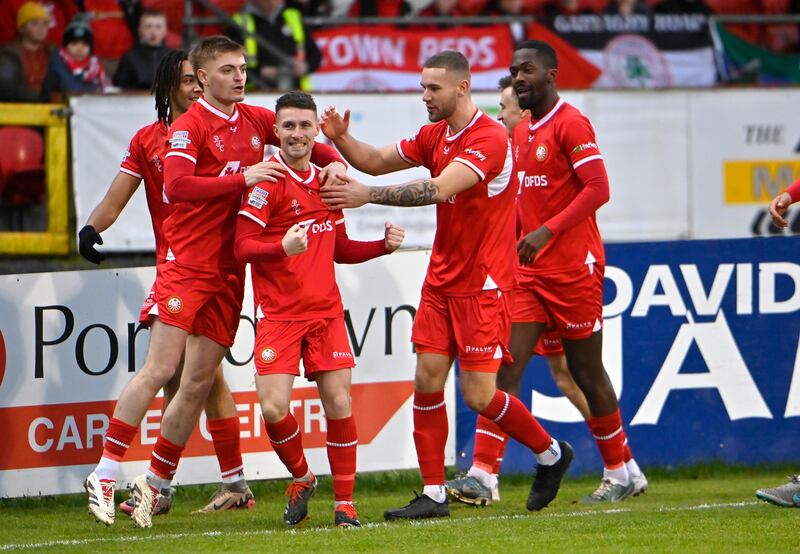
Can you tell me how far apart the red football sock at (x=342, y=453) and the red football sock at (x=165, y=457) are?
0.95 meters

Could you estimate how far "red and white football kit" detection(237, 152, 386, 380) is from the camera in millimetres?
7148

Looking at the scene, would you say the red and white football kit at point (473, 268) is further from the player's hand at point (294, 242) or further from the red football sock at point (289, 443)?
the player's hand at point (294, 242)

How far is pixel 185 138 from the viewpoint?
732 cm

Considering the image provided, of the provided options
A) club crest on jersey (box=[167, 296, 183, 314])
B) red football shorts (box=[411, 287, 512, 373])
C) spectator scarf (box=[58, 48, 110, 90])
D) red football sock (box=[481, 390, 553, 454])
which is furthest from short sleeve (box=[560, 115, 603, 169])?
spectator scarf (box=[58, 48, 110, 90])

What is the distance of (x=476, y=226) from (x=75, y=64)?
663cm

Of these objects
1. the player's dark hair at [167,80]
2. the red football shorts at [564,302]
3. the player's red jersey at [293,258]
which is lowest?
the red football shorts at [564,302]

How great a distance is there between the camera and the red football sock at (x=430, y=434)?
25.2ft

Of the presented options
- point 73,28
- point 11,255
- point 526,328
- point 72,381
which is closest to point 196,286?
point 72,381

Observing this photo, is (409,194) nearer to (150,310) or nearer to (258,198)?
(258,198)

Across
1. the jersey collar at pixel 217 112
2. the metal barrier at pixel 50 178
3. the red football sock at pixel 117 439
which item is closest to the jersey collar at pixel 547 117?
the jersey collar at pixel 217 112

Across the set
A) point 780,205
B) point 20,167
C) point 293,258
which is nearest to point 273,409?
point 293,258

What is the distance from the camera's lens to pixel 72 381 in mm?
8547

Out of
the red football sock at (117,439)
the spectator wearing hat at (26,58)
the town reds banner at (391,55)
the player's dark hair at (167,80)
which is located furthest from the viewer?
the town reds banner at (391,55)

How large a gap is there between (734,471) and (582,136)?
109 inches
